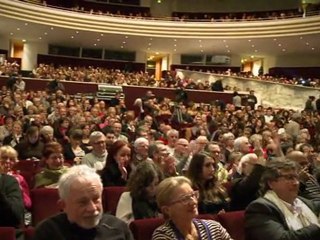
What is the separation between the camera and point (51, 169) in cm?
458

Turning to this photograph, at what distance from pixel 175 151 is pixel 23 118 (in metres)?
3.80

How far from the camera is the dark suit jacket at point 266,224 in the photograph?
306 centimetres

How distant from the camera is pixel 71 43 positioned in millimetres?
28234

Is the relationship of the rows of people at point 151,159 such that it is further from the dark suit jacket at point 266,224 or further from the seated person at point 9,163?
the dark suit jacket at point 266,224

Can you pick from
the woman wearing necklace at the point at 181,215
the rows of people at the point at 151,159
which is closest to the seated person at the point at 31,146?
the rows of people at the point at 151,159

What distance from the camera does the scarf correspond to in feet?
10.6

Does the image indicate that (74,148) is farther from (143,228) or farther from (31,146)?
(143,228)

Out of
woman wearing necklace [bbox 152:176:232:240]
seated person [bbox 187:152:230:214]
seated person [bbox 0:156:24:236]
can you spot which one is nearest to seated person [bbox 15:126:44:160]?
seated person [bbox 0:156:24:236]

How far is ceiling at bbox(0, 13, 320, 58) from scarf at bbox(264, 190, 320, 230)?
20.0 m

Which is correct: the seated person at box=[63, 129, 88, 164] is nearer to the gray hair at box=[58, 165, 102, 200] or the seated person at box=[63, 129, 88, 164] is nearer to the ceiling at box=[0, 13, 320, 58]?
the gray hair at box=[58, 165, 102, 200]

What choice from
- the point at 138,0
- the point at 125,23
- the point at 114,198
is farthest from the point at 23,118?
the point at 138,0

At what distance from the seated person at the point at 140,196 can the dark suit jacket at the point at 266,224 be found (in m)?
0.72

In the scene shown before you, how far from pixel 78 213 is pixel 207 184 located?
5.93ft

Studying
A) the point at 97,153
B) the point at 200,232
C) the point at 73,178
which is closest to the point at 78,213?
the point at 73,178
